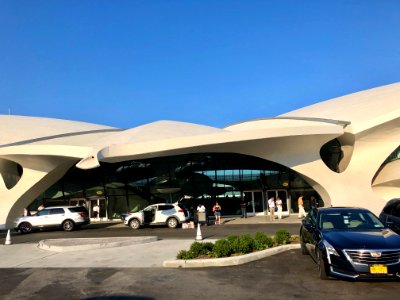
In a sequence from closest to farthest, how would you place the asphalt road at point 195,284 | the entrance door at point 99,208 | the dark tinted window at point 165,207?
the asphalt road at point 195,284 → the dark tinted window at point 165,207 → the entrance door at point 99,208

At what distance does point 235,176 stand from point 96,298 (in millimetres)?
25385

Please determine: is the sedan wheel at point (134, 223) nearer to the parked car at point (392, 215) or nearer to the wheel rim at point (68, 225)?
the wheel rim at point (68, 225)

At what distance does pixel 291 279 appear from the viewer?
8.01 meters

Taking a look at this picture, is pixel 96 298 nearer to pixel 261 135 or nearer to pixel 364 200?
pixel 261 135

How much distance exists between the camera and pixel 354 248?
732 cm

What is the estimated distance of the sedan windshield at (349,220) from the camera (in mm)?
8938

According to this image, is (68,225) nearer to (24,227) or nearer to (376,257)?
(24,227)

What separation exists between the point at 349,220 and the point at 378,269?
222cm

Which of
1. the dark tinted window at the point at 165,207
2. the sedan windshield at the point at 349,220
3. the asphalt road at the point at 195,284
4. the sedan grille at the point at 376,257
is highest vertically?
the dark tinted window at the point at 165,207

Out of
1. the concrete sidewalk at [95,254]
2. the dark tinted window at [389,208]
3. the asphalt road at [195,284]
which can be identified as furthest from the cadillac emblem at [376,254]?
the dark tinted window at [389,208]

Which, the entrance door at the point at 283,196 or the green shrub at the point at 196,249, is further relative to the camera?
the entrance door at the point at 283,196

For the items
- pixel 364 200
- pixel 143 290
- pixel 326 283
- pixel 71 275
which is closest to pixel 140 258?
pixel 71 275

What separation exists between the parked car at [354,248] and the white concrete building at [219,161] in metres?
16.0

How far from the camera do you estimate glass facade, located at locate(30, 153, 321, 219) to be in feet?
104
